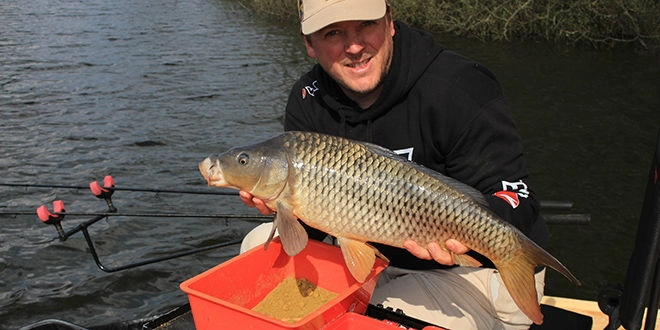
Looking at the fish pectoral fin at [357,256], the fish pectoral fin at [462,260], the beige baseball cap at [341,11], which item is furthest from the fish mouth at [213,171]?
the fish pectoral fin at [462,260]

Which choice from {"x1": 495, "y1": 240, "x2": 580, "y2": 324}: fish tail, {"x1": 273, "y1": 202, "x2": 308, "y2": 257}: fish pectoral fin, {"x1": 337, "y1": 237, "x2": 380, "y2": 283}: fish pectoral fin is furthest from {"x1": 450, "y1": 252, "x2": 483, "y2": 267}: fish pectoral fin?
{"x1": 273, "y1": 202, "x2": 308, "y2": 257}: fish pectoral fin

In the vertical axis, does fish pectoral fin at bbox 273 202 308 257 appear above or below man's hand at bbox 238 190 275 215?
below

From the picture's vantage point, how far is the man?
193 centimetres

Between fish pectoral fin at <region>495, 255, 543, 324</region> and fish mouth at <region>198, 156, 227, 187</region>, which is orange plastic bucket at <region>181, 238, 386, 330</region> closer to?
fish mouth at <region>198, 156, 227, 187</region>

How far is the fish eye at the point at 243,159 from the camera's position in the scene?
1.81 meters

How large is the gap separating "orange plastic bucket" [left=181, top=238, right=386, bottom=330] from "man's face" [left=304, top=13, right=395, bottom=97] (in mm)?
521

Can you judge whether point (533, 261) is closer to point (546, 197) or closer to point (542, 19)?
point (546, 197)

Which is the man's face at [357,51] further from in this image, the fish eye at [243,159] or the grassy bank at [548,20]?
the grassy bank at [548,20]

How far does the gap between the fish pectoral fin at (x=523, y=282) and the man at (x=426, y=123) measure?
0.55 ft

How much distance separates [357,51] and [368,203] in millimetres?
515

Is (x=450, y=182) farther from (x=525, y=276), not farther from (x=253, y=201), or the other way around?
(x=253, y=201)

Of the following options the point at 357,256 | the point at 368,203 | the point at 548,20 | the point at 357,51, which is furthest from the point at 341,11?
the point at 548,20

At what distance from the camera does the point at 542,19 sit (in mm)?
10047

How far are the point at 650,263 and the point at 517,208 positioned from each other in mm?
457
